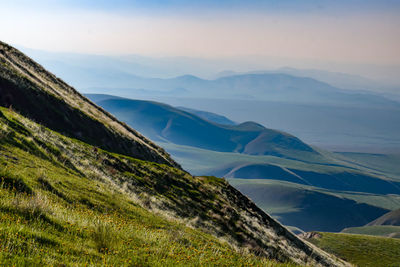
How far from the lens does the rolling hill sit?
9078 millimetres

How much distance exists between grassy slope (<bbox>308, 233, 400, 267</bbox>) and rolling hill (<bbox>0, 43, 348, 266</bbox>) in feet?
39.5

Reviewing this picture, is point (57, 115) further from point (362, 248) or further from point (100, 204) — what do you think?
point (362, 248)

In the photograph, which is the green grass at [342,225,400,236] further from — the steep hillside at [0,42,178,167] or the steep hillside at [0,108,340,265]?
the steep hillside at [0,42,178,167]

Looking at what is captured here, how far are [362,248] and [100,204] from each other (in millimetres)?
44671

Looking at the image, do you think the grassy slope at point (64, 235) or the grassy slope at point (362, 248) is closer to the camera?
the grassy slope at point (64, 235)

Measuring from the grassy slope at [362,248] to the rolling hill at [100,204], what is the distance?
12.1 metres

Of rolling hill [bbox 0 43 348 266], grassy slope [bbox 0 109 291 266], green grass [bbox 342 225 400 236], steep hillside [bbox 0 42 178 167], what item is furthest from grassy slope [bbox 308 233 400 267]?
green grass [bbox 342 225 400 236]

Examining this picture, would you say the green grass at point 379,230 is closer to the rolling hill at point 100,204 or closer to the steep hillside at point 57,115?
the rolling hill at point 100,204

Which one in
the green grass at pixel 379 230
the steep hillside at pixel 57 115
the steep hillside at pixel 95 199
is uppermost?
the steep hillside at pixel 57 115

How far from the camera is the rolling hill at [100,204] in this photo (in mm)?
9078

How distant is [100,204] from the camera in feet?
55.9

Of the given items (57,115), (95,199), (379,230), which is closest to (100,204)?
(95,199)

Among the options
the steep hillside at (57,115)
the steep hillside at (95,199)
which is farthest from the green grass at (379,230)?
the steep hillside at (57,115)

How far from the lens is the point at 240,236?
29.7 metres
